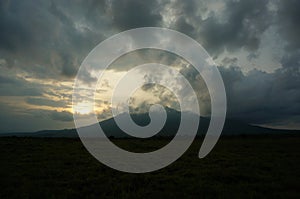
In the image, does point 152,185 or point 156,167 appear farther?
point 156,167

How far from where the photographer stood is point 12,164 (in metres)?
21.4

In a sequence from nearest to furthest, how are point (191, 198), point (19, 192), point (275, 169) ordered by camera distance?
point (191, 198), point (19, 192), point (275, 169)

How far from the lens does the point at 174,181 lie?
15531mm

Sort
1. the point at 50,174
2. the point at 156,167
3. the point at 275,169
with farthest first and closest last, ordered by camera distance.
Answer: the point at 156,167 → the point at 275,169 → the point at 50,174

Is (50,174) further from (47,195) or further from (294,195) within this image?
(294,195)

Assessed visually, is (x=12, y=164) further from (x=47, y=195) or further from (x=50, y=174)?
(x=47, y=195)

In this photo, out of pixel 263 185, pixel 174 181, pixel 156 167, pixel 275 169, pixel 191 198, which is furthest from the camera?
pixel 156 167

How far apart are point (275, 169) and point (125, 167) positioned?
39.8 ft

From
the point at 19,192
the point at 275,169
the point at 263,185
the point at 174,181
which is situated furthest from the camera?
the point at 275,169

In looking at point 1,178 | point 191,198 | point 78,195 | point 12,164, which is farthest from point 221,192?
point 12,164

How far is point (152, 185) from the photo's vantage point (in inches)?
575

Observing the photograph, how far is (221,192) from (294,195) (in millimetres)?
3494

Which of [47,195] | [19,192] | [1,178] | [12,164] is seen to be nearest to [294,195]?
[47,195]

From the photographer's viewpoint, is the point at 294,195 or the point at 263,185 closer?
the point at 294,195
